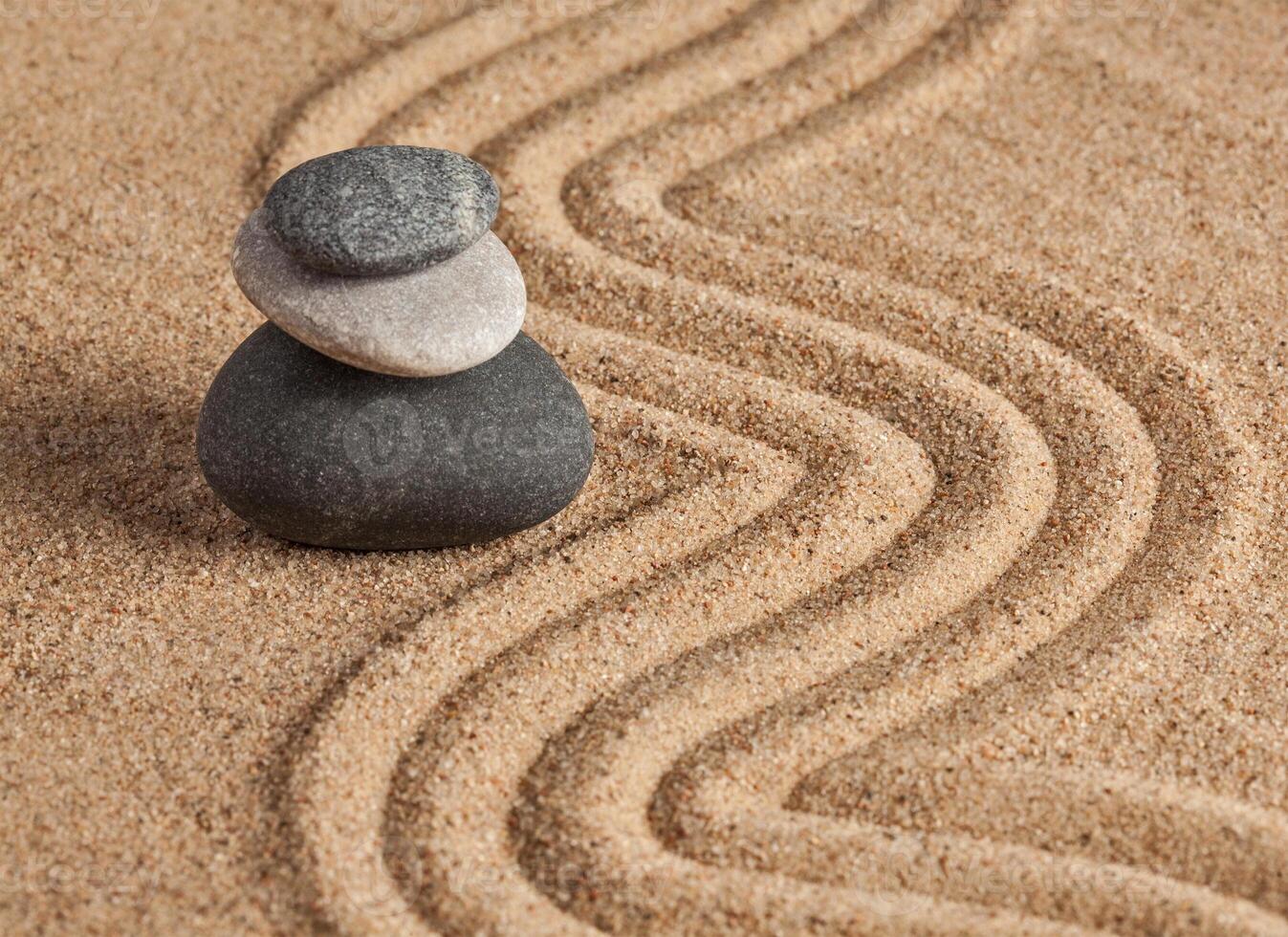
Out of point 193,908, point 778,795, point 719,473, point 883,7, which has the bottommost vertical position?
point 193,908

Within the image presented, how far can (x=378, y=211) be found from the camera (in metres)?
2.38

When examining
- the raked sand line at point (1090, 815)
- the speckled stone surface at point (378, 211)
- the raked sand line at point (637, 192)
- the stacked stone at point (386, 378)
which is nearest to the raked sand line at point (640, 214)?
the raked sand line at point (637, 192)

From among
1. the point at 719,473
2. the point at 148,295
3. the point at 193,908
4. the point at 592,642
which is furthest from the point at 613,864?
the point at 148,295

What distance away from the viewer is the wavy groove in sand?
2166mm

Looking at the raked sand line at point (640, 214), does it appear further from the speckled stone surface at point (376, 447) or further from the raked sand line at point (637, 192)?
the speckled stone surface at point (376, 447)

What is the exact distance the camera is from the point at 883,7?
4160 millimetres

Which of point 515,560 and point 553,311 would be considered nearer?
point 515,560

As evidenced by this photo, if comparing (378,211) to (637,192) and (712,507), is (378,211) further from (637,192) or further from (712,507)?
(637,192)

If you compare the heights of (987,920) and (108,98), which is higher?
(108,98)

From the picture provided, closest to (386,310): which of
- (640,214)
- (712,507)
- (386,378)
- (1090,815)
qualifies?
(386,378)

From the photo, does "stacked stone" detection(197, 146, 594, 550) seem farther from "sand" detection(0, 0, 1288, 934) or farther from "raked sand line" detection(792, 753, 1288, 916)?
"raked sand line" detection(792, 753, 1288, 916)

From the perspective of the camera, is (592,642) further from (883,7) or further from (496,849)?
(883,7)

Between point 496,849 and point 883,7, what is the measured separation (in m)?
2.89

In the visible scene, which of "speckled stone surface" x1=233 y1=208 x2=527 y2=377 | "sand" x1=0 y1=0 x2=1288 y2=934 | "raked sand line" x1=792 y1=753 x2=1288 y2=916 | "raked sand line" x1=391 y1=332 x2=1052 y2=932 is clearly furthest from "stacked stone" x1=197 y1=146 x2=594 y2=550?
"raked sand line" x1=792 y1=753 x2=1288 y2=916
